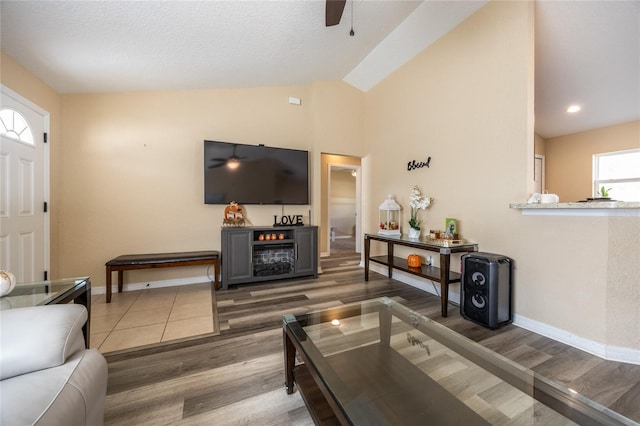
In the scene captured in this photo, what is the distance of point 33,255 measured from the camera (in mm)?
2488

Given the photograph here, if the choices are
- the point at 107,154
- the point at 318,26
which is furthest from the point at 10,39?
the point at 318,26

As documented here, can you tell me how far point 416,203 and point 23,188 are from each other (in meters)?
4.32

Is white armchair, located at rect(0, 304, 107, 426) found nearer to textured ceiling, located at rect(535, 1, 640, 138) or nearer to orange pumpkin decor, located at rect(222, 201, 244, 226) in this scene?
orange pumpkin decor, located at rect(222, 201, 244, 226)

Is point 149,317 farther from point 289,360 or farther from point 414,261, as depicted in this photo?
point 414,261

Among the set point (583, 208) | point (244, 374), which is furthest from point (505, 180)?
point (244, 374)

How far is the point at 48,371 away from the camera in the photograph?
2.73ft

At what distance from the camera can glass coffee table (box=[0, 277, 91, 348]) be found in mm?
1240

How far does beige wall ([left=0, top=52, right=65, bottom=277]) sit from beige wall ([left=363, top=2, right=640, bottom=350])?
4.31 m

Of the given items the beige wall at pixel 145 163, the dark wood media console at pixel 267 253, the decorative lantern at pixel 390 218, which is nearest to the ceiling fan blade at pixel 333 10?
the beige wall at pixel 145 163

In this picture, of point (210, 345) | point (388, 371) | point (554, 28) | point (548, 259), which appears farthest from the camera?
point (554, 28)

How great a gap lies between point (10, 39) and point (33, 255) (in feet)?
6.59

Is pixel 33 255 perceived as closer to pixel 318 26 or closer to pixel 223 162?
pixel 223 162

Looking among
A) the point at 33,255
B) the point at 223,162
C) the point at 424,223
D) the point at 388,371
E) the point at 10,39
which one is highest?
the point at 10,39

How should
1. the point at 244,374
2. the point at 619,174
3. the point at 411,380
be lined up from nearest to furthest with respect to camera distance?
the point at 411,380 < the point at 244,374 < the point at 619,174
